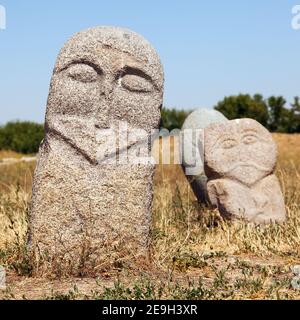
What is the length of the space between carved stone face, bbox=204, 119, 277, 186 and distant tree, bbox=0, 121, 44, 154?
18928 millimetres

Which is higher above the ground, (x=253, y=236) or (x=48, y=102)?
(x=48, y=102)

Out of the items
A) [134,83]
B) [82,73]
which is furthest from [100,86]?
[134,83]

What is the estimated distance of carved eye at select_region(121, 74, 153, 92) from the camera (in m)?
5.86

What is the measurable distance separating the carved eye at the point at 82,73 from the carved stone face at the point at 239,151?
106 inches

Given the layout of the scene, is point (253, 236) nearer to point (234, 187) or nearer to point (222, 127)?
point (234, 187)

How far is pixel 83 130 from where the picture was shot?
5746 millimetres

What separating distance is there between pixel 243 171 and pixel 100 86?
9.45ft

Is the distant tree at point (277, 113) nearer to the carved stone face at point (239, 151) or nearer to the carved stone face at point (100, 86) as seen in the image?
the carved stone face at point (239, 151)

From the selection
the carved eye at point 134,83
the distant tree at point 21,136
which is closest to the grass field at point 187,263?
the carved eye at point 134,83

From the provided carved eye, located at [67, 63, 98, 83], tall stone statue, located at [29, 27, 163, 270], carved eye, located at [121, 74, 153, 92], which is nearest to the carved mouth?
tall stone statue, located at [29, 27, 163, 270]

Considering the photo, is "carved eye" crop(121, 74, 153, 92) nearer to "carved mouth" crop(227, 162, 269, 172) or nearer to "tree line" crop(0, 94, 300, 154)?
"carved mouth" crop(227, 162, 269, 172)
